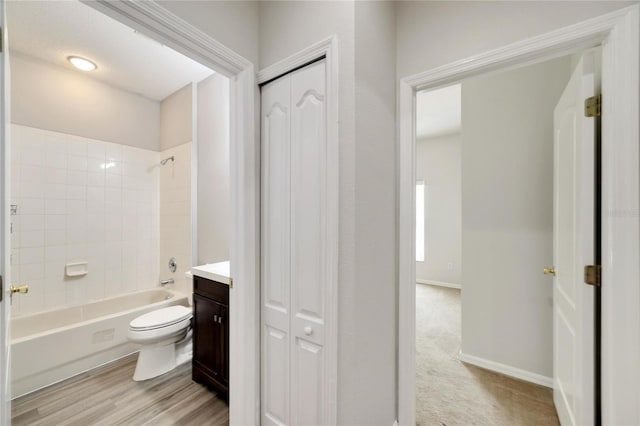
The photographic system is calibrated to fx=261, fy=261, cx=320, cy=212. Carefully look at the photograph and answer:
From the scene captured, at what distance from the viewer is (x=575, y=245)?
1.29 meters

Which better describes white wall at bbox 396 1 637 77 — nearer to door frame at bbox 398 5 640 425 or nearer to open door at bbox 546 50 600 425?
door frame at bbox 398 5 640 425

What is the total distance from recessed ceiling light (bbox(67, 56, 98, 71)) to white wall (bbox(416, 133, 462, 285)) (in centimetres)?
500

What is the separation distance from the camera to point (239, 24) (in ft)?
4.56

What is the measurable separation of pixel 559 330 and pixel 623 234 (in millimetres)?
974

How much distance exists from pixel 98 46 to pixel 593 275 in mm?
3792

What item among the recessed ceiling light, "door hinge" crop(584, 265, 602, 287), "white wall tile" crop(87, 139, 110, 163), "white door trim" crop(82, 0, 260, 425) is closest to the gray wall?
"white door trim" crop(82, 0, 260, 425)

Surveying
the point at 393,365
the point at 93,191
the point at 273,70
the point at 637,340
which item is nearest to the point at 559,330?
the point at 637,340

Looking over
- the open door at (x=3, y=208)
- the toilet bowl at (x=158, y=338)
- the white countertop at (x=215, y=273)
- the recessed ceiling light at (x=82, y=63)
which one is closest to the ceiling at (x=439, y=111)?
the white countertop at (x=215, y=273)

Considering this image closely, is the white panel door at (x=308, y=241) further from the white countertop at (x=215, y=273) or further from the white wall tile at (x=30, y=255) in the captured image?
the white wall tile at (x=30, y=255)

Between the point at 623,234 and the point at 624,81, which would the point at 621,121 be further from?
the point at 623,234

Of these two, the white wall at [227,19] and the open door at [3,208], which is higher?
the white wall at [227,19]

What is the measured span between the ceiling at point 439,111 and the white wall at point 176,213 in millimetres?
2835

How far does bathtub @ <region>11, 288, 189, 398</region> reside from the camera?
200 cm

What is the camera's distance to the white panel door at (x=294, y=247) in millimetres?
1252
